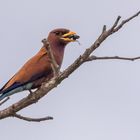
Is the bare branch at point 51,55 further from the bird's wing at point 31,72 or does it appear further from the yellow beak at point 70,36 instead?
the yellow beak at point 70,36

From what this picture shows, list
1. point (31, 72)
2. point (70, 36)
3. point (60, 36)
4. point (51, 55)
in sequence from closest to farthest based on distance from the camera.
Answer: point (51, 55), point (31, 72), point (70, 36), point (60, 36)

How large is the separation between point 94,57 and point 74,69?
0.24 meters

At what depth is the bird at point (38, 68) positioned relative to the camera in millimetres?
7207

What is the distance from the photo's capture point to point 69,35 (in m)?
7.93

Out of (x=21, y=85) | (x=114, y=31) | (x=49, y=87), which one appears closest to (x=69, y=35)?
(x=21, y=85)

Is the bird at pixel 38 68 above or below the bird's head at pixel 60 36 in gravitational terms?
below

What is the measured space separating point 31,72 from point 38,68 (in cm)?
18

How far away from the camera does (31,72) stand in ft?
25.5

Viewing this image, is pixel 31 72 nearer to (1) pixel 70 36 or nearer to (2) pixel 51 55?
(1) pixel 70 36

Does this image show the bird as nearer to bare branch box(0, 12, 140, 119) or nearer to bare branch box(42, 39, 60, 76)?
bare branch box(0, 12, 140, 119)

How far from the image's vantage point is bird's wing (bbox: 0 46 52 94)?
7251 millimetres

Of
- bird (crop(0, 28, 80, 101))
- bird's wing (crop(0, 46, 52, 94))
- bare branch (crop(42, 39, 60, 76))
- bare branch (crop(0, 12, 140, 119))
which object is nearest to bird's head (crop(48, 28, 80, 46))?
bird (crop(0, 28, 80, 101))

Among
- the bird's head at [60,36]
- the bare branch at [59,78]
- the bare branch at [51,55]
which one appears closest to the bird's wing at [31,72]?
the bird's head at [60,36]

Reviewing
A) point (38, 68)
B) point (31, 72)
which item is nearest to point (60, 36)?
point (38, 68)
